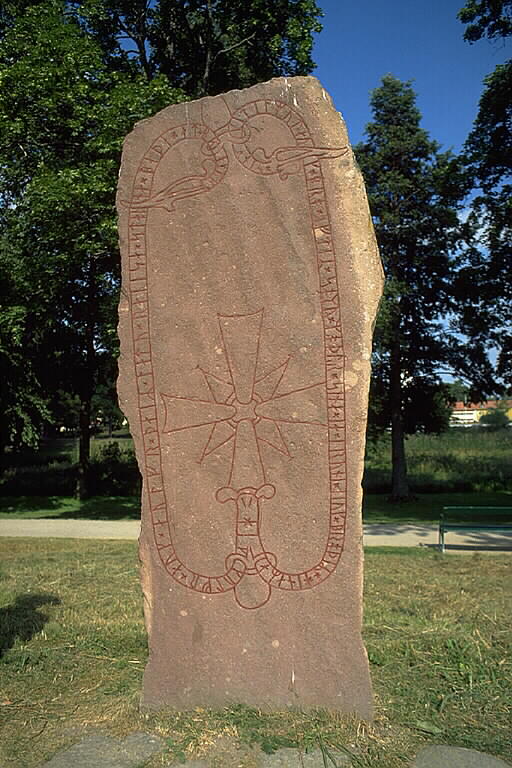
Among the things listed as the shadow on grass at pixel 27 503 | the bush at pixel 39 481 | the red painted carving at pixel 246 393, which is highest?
the red painted carving at pixel 246 393

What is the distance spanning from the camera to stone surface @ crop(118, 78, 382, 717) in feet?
11.9

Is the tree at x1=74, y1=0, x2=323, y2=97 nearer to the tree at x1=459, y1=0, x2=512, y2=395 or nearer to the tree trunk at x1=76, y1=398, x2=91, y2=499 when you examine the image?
the tree at x1=459, y1=0, x2=512, y2=395

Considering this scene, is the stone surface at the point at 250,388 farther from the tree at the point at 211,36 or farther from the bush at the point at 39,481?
the bush at the point at 39,481

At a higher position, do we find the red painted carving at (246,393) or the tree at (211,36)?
the tree at (211,36)

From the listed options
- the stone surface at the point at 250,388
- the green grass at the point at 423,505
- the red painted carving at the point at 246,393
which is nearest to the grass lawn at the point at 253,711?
the stone surface at the point at 250,388

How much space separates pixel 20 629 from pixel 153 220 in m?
3.12

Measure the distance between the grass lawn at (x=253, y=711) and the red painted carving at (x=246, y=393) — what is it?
2.24 feet

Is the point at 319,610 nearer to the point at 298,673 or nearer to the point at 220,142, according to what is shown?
the point at 298,673

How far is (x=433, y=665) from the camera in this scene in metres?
4.30

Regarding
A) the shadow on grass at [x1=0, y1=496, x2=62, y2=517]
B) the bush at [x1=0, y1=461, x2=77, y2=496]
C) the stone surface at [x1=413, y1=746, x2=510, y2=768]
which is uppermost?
the bush at [x1=0, y1=461, x2=77, y2=496]

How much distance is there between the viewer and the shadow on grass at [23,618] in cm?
486

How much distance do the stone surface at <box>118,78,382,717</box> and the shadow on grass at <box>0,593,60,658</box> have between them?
1623 millimetres

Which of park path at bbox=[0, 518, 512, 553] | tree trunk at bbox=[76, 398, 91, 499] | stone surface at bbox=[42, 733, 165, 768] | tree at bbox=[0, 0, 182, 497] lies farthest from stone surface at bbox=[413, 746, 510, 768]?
tree trunk at bbox=[76, 398, 91, 499]

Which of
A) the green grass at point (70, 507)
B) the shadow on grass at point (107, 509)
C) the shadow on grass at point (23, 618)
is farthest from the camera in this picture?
the green grass at point (70, 507)
